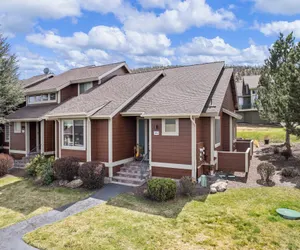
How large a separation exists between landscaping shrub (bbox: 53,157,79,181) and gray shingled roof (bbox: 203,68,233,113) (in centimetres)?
753

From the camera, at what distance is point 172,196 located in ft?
30.3

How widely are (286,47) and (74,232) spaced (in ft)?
88.2

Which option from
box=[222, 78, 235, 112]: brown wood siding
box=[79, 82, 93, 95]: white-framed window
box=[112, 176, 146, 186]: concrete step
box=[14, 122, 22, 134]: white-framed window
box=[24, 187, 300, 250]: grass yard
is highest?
box=[79, 82, 93, 95]: white-framed window

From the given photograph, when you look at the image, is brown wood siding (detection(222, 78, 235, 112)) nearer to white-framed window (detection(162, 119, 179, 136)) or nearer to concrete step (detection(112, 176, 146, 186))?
white-framed window (detection(162, 119, 179, 136))

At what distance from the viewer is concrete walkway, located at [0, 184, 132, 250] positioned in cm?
654

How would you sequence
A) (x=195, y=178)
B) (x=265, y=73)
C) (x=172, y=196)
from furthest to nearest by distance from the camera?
(x=265, y=73), (x=195, y=178), (x=172, y=196)

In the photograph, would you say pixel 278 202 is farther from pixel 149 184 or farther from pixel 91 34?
pixel 91 34

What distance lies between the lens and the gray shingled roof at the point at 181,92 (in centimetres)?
1149

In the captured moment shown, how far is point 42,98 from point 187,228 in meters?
17.5

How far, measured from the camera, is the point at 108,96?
49.4ft

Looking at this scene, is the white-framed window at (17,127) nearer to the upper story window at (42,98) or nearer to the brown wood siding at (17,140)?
the brown wood siding at (17,140)

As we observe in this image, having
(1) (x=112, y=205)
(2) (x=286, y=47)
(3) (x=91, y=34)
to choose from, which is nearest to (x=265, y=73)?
(2) (x=286, y=47)

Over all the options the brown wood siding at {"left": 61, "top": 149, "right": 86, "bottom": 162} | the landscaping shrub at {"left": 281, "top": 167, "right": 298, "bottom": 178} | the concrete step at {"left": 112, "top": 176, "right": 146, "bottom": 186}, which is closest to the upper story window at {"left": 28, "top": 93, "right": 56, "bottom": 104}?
the brown wood siding at {"left": 61, "top": 149, "right": 86, "bottom": 162}

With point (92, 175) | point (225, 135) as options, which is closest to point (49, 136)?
point (92, 175)
